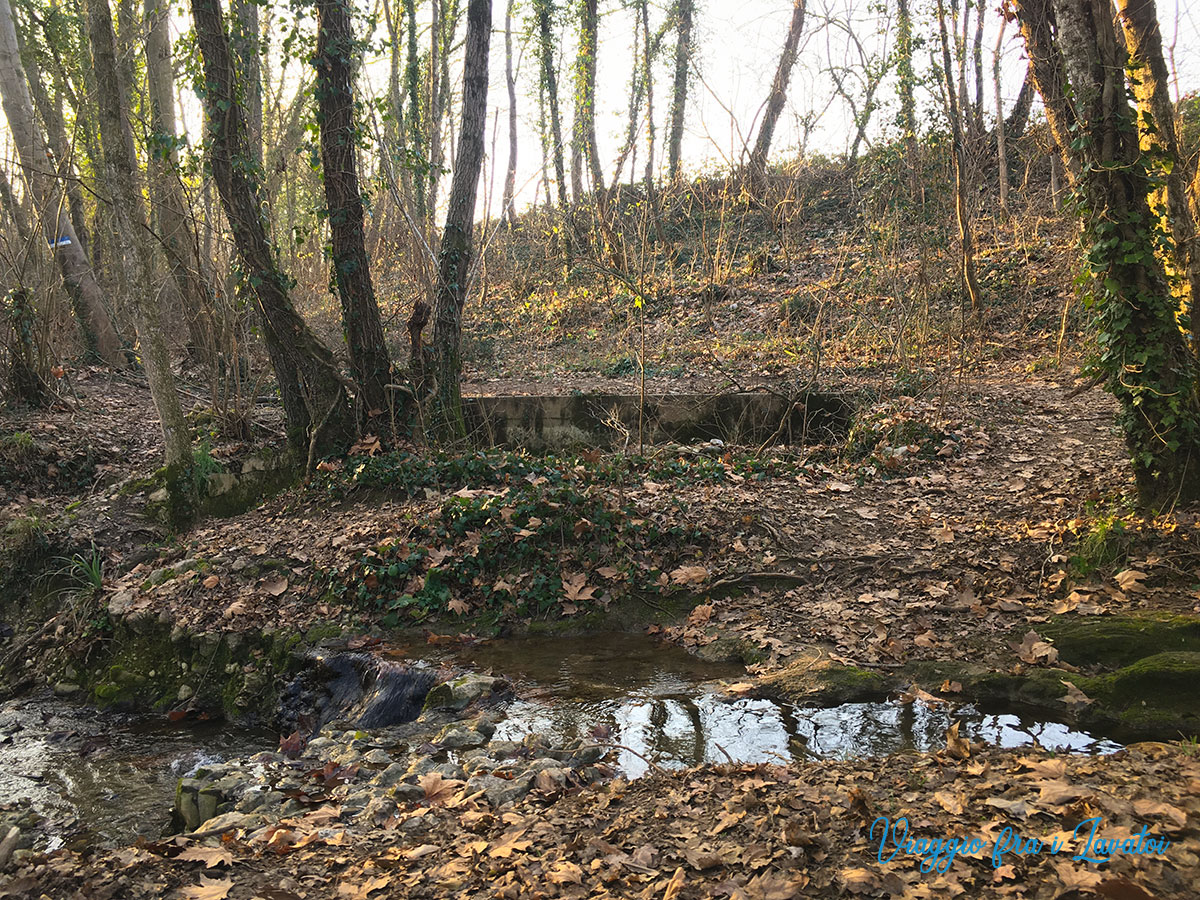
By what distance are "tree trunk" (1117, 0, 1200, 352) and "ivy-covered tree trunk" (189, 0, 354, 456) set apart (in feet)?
24.3

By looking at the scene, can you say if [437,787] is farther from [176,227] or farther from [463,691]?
[176,227]

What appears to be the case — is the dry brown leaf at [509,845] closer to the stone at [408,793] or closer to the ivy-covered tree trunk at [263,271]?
the stone at [408,793]

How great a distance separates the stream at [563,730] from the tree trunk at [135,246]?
114 inches

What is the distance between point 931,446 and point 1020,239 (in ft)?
27.1

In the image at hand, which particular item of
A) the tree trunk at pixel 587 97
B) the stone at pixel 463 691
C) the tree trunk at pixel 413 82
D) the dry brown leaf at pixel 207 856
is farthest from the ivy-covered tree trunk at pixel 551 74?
the dry brown leaf at pixel 207 856

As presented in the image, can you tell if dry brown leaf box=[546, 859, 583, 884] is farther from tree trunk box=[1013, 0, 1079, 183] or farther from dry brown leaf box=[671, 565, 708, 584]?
tree trunk box=[1013, 0, 1079, 183]

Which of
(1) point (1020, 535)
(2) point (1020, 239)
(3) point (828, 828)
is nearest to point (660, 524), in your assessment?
(1) point (1020, 535)

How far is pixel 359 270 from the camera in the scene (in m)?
8.37

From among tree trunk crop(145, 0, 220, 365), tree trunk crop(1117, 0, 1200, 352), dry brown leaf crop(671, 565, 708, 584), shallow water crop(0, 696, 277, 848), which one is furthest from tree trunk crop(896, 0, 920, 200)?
shallow water crop(0, 696, 277, 848)

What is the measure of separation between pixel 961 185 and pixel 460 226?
7565 millimetres

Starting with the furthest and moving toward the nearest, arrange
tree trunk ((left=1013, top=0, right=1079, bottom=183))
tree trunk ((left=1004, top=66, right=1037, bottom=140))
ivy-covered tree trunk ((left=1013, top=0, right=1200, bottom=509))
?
tree trunk ((left=1004, top=66, right=1037, bottom=140)) < tree trunk ((left=1013, top=0, right=1079, bottom=183)) < ivy-covered tree trunk ((left=1013, top=0, right=1200, bottom=509))

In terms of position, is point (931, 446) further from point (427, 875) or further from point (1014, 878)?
point (427, 875)

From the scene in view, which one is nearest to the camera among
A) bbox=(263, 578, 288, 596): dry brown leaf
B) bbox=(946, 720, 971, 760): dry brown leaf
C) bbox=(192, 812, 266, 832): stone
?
bbox=(946, 720, 971, 760): dry brown leaf

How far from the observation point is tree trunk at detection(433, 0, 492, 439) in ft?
29.6
